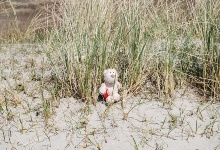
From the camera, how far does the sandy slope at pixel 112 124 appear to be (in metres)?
2.01

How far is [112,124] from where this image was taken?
220 centimetres

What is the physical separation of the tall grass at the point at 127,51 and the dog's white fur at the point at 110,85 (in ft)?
0.26

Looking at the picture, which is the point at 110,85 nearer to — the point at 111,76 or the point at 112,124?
the point at 111,76

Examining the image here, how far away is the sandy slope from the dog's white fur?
0.08 meters

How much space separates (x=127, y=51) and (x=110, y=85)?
1.37ft

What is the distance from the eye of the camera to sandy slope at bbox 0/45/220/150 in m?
2.01

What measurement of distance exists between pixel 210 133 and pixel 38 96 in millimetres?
1388

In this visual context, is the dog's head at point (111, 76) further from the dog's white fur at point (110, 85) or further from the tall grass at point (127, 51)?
the tall grass at point (127, 51)

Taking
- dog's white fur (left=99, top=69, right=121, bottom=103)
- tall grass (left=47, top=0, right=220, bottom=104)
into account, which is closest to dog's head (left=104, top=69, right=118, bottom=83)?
dog's white fur (left=99, top=69, right=121, bottom=103)

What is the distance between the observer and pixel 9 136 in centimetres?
209

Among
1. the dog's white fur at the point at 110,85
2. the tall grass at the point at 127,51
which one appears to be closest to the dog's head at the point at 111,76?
the dog's white fur at the point at 110,85

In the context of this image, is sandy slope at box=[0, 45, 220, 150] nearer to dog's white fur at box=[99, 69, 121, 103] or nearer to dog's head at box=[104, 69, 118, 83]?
dog's white fur at box=[99, 69, 121, 103]

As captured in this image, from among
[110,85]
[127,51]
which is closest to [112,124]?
[110,85]

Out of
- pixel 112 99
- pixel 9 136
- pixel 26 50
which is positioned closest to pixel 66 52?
pixel 112 99
